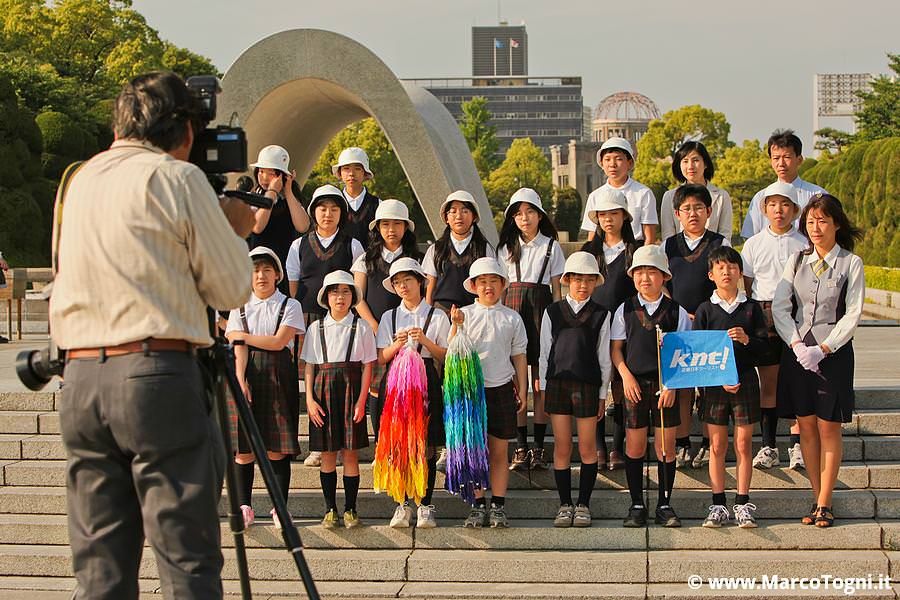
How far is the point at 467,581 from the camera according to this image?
6.20m

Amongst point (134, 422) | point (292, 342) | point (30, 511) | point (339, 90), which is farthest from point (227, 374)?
point (339, 90)

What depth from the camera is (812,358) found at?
249 inches

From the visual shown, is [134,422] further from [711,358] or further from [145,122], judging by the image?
[711,358]

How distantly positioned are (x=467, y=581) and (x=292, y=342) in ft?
6.15

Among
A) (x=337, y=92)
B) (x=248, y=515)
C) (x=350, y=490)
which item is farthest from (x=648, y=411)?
(x=337, y=92)

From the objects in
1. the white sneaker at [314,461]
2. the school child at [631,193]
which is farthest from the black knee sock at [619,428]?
the white sneaker at [314,461]

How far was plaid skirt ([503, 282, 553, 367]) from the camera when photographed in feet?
23.7

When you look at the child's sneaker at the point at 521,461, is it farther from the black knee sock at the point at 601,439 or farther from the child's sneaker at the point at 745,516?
the child's sneaker at the point at 745,516

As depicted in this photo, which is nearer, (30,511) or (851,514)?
(851,514)

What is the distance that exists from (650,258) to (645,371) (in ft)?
2.16

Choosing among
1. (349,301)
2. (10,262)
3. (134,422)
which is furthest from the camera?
(10,262)

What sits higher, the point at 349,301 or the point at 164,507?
the point at 349,301

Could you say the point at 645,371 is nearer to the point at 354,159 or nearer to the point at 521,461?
the point at 521,461

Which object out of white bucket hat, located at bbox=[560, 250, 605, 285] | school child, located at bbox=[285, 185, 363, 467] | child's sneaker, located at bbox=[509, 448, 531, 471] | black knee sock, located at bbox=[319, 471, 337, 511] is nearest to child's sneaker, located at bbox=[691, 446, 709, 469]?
child's sneaker, located at bbox=[509, 448, 531, 471]
